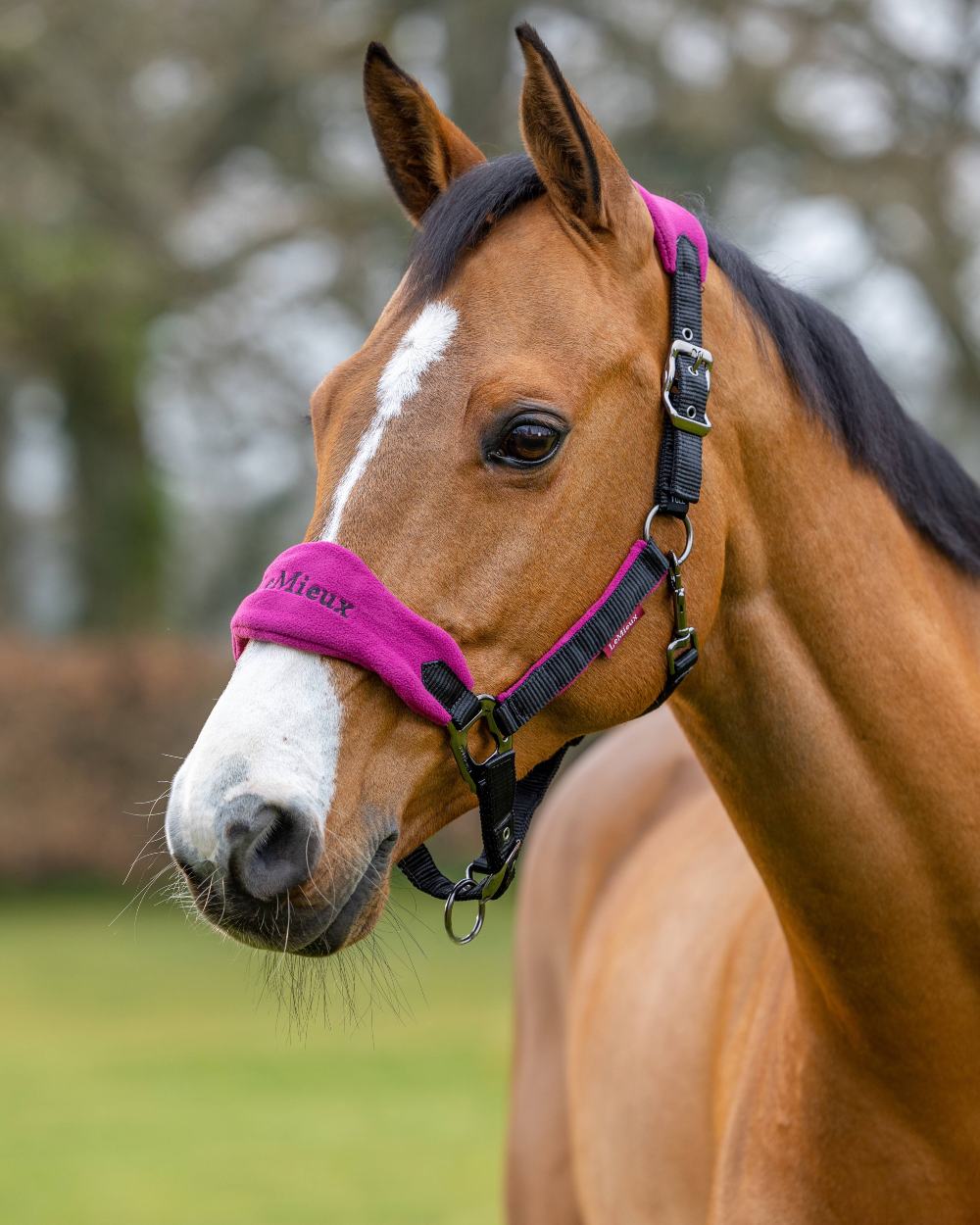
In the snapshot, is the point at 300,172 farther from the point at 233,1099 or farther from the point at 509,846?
the point at 509,846

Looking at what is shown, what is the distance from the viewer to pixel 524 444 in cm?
195

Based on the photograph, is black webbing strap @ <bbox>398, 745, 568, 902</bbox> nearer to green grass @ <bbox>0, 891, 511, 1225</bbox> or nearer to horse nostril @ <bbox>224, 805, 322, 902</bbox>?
horse nostril @ <bbox>224, 805, 322, 902</bbox>

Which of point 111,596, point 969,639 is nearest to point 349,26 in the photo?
point 111,596

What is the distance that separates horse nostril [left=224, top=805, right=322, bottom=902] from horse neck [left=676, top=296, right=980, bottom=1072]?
73 centimetres

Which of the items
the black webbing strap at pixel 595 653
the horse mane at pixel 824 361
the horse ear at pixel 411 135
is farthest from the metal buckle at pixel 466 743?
the horse ear at pixel 411 135

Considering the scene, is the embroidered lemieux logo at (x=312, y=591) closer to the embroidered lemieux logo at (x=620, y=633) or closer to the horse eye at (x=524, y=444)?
the horse eye at (x=524, y=444)

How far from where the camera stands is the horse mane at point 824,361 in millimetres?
2119

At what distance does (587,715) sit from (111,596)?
15.9m

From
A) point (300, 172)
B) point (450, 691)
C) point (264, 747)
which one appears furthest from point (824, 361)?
point (300, 172)

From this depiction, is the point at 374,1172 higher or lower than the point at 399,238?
lower

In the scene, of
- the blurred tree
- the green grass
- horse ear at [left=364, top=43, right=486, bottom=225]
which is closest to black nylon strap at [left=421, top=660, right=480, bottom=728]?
horse ear at [left=364, top=43, right=486, bottom=225]

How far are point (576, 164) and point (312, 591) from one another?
2.55ft

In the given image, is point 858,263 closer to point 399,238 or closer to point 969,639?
point 399,238

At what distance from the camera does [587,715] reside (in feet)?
6.81
